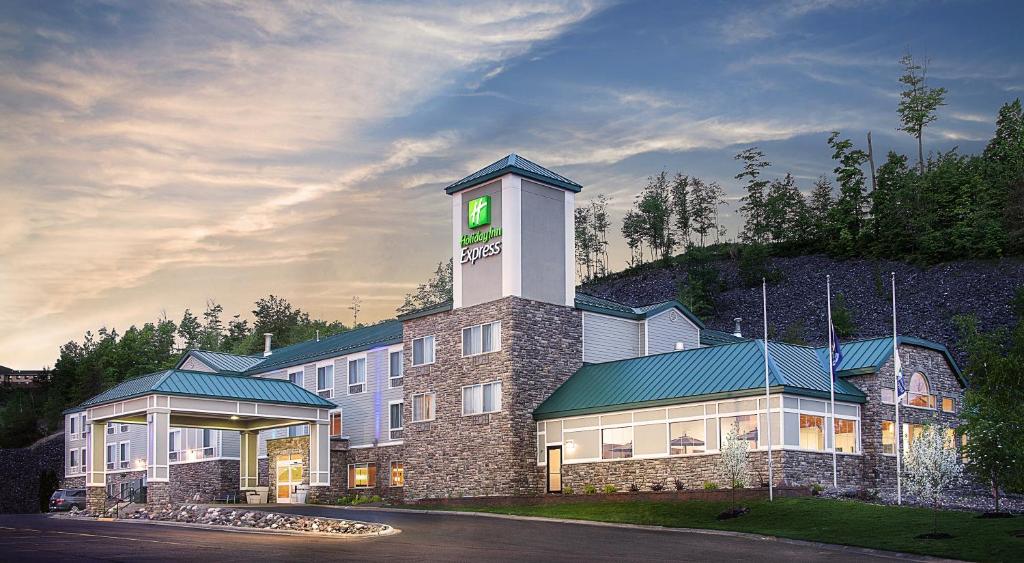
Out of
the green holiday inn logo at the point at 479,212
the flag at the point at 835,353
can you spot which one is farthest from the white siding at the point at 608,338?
the flag at the point at 835,353

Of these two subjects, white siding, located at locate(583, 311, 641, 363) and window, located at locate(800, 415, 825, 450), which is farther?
white siding, located at locate(583, 311, 641, 363)

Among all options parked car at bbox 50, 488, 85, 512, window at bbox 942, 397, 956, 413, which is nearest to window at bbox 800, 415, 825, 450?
window at bbox 942, 397, 956, 413

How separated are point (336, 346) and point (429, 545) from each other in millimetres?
33374

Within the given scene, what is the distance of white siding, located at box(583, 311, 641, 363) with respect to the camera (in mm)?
44688

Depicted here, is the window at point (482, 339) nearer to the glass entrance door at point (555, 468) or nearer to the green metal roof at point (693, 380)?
the green metal roof at point (693, 380)

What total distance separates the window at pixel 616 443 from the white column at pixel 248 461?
75.3 feet

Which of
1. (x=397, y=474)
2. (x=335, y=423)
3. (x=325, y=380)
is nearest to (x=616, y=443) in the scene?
(x=397, y=474)

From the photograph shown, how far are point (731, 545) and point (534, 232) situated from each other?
2068 cm

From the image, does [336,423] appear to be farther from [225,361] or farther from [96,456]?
[225,361]

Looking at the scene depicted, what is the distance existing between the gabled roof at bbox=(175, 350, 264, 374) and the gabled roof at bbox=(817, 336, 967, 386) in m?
34.1

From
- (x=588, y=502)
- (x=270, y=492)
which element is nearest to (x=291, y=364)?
(x=270, y=492)

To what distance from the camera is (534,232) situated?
43.0 metres

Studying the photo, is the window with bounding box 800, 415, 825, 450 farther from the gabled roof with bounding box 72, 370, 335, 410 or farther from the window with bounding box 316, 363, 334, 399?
the window with bounding box 316, 363, 334, 399

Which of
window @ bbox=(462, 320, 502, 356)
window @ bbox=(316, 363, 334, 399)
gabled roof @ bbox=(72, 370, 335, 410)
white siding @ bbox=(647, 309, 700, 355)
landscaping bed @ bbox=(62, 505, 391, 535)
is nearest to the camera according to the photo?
landscaping bed @ bbox=(62, 505, 391, 535)
